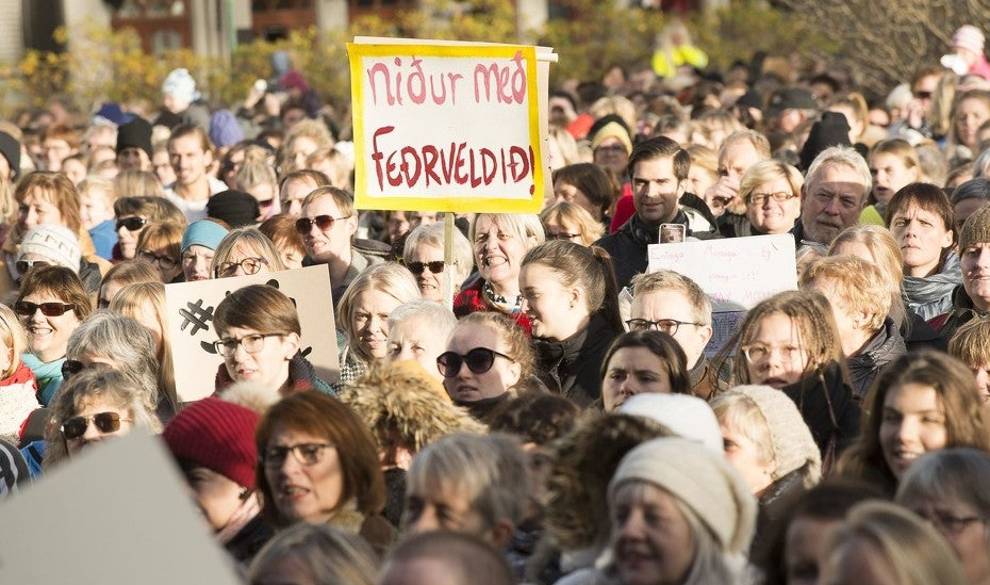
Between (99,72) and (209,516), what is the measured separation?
28.1 metres

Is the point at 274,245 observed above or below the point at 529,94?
below

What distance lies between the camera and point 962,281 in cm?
916

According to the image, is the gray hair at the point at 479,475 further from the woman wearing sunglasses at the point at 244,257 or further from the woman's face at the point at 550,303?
the woman wearing sunglasses at the point at 244,257

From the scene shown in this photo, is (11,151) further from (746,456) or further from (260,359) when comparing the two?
(746,456)

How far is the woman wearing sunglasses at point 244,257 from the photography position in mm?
9578

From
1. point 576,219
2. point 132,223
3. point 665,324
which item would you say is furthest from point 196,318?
point 132,223

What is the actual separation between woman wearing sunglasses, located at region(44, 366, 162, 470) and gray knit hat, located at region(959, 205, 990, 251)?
3395 millimetres

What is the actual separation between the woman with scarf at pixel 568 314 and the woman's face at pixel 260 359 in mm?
983

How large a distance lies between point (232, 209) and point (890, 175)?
3690 millimetres

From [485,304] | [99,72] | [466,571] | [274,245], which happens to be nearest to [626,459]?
[466,571]

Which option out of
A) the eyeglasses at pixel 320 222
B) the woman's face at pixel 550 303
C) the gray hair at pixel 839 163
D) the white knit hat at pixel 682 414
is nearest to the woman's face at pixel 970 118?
the gray hair at pixel 839 163

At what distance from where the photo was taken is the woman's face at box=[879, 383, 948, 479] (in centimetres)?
579

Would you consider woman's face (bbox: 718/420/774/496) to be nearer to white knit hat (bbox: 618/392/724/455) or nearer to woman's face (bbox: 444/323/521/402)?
white knit hat (bbox: 618/392/724/455)

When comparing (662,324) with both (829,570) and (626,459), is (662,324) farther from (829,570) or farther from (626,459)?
(829,570)
